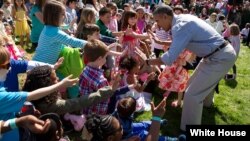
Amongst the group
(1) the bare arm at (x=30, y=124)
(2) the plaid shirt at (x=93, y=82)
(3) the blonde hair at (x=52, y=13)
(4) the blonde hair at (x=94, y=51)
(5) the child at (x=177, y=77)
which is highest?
(3) the blonde hair at (x=52, y=13)

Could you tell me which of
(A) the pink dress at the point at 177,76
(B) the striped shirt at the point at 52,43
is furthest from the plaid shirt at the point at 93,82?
(A) the pink dress at the point at 177,76

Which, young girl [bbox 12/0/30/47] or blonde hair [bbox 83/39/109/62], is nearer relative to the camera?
blonde hair [bbox 83/39/109/62]

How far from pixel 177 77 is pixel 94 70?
89.2 inches

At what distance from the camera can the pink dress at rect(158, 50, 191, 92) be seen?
19.6ft

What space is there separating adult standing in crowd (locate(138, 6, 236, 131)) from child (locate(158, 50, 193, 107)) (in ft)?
3.34

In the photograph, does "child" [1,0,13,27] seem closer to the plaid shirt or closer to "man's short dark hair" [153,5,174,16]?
"man's short dark hair" [153,5,174,16]

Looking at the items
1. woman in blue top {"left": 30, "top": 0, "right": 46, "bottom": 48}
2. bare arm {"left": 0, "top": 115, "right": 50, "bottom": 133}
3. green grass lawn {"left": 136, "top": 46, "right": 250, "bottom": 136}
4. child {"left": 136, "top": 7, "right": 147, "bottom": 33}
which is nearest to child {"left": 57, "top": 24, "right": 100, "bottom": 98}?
green grass lawn {"left": 136, "top": 46, "right": 250, "bottom": 136}

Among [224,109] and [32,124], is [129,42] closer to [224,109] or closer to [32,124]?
[224,109]

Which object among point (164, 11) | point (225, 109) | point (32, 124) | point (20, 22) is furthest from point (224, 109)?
point (20, 22)

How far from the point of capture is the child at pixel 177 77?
235 inches

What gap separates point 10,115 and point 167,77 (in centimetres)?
350

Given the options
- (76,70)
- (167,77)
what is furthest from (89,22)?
(167,77)

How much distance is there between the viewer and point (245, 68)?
9.98 m

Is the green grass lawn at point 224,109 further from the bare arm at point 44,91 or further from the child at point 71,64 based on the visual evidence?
the bare arm at point 44,91
